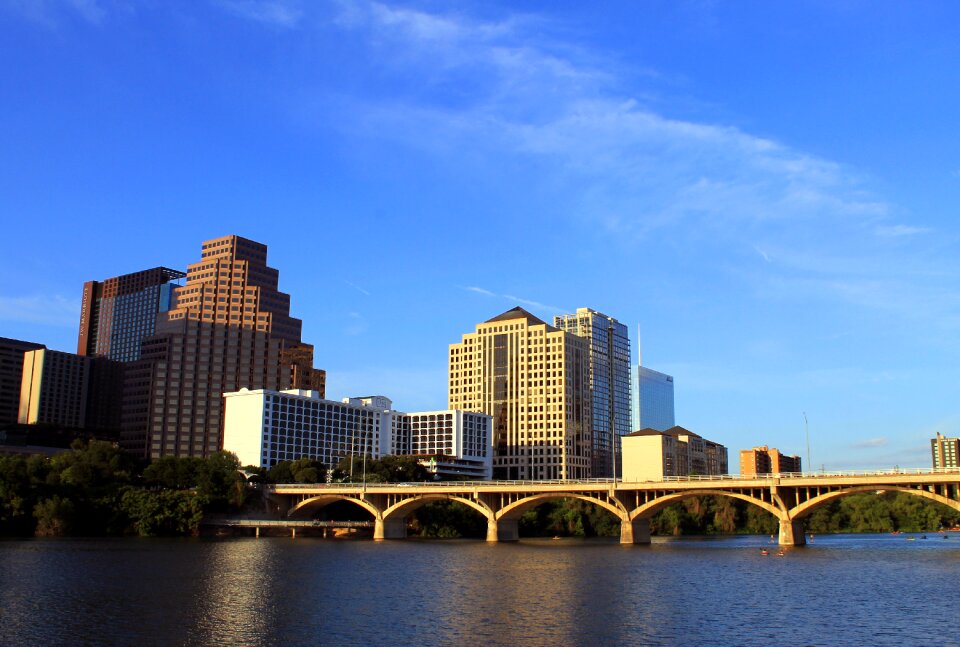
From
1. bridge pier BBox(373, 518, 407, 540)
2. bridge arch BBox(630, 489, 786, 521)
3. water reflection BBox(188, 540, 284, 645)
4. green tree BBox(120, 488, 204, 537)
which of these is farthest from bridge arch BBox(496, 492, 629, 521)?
water reflection BBox(188, 540, 284, 645)

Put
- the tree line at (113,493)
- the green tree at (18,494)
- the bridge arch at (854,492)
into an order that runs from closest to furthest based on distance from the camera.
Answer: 1. the bridge arch at (854,492)
2. the green tree at (18,494)
3. the tree line at (113,493)

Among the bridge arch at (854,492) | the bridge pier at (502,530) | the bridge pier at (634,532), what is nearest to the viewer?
the bridge arch at (854,492)

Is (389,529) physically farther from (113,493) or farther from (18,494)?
(18,494)

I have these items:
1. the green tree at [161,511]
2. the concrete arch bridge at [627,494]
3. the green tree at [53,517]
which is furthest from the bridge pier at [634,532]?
the green tree at [53,517]

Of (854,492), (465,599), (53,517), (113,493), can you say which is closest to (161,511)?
(113,493)

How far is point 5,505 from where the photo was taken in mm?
129875

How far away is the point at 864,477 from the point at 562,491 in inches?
1649

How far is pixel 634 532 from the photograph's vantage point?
13350 centimetres

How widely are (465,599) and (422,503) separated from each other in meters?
91.4

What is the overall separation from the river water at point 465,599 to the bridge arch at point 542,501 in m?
26.8

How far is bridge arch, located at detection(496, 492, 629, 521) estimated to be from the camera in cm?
13150

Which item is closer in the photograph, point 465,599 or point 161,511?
point 465,599

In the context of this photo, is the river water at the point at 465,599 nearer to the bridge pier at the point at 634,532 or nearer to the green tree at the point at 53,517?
the bridge pier at the point at 634,532

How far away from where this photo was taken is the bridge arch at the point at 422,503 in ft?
477
